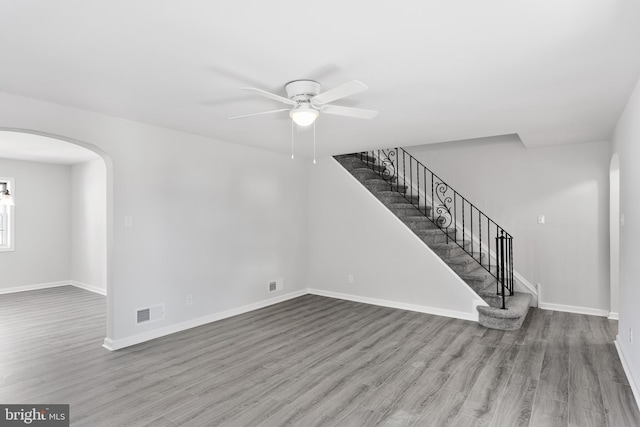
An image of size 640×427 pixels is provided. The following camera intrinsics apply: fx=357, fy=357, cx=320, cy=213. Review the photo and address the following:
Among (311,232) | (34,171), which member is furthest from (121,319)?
(34,171)

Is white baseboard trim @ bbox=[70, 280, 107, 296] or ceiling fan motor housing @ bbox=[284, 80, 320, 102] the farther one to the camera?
white baseboard trim @ bbox=[70, 280, 107, 296]

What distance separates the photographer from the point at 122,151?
4.06 meters

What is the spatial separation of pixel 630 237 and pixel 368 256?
139 inches

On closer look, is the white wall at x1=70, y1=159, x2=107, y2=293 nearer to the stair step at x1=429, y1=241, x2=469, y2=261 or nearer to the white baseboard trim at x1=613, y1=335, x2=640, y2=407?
the stair step at x1=429, y1=241, x2=469, y2=261

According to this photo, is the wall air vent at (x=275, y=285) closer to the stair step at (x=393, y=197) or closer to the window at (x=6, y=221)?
the stair step at (x=393, y=197)

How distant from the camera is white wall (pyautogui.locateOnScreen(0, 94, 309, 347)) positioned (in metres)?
3.96

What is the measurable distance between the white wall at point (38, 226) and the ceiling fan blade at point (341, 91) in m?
7.18

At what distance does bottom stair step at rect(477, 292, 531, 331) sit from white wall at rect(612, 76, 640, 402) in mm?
1035

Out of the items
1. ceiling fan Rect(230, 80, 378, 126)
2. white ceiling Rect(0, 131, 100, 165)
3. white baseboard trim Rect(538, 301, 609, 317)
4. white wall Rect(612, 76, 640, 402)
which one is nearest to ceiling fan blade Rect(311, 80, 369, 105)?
ceiling fan Rect(230, 80, 378, 126)

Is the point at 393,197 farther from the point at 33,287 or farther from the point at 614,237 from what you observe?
the point at 33,287

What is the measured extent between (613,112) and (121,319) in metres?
5.79

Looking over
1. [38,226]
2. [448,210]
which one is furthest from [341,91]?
[38,226]

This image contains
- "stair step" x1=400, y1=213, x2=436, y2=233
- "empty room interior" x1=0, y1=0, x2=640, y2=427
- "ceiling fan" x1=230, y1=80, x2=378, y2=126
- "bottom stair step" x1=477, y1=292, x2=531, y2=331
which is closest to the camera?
"empty room interior" x1=0, y1=0, x2=640, y2=427

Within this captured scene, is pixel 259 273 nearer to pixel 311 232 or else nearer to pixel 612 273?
pixel 311 232
